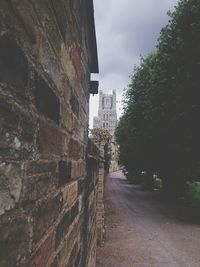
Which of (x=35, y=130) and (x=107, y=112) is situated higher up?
(x=107, y=112)

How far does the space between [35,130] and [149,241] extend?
9488 mm

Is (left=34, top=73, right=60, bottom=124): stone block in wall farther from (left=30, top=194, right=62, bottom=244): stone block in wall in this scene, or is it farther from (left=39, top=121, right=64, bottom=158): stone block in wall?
(left=30, top=194, right=62, bottom=244): stone block in wall

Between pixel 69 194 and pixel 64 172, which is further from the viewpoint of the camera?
pixel 69 194

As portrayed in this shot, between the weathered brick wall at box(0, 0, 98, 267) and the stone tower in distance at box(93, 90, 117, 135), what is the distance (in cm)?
11972

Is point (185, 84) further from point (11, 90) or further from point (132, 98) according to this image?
point (11, 90)

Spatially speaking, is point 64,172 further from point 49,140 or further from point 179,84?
point 179,84

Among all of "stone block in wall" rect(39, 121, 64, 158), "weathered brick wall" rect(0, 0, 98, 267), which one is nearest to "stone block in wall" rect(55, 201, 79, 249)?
"weathered brick wall" rect(0, 0, 98, 267)

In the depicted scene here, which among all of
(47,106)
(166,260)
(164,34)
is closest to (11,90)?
(47,106)

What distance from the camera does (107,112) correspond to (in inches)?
5002

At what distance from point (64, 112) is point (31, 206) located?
0.72 meters

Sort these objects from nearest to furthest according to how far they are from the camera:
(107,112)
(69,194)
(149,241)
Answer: (69,194) < (149,241) < (107,112)

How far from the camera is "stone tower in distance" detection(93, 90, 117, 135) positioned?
407 feet

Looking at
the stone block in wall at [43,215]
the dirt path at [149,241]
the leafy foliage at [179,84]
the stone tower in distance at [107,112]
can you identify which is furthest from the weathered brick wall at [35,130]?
the stone tower in distance at [107,112]

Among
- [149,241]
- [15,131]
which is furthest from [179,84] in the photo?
[15,131]
